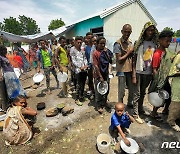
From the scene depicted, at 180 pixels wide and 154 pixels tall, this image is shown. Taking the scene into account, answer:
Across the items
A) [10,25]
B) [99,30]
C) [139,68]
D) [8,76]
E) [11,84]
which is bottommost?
[11,84]

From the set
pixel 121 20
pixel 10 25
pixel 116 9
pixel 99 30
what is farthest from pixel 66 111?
pixel 10 25

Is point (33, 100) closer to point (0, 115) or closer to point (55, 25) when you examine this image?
point (0, 115)

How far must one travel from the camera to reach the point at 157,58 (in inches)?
122

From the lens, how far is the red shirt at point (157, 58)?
3.09 metres

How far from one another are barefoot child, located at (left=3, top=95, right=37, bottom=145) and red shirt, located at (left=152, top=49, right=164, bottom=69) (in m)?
2.61

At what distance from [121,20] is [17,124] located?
10.7 m

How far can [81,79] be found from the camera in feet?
15.2

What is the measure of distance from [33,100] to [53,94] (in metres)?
0.74

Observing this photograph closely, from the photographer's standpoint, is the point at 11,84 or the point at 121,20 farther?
the point at 121,20

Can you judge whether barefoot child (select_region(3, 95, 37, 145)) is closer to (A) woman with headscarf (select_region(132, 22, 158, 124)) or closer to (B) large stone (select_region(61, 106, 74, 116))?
(B) large stone (select_region(61, 106, 74, 116))

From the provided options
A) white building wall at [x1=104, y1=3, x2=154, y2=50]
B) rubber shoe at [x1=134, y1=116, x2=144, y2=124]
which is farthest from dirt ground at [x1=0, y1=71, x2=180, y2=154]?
white building wall at [x1=104, y1=3, x2=154, y2=50]

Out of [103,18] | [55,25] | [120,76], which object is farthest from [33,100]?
[55,25]

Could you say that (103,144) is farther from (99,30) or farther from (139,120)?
(99,30)

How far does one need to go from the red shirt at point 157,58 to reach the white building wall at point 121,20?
8067 millimetres
